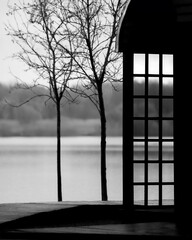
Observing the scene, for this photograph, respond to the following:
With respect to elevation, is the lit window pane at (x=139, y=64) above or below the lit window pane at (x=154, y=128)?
above

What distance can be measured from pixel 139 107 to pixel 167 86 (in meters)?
0.74

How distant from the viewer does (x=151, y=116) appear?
14930mm

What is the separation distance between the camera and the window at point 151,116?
14.8 metres

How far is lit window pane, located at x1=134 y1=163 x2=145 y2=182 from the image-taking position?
1490 cm

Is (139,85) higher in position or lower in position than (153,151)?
higher

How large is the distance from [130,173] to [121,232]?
2.67 meters

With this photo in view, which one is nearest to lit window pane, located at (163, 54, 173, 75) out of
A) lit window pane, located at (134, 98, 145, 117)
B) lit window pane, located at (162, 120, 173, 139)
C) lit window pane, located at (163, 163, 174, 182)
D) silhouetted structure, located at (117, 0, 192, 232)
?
silhouetted structure, located at (117, 0, 192, 232)

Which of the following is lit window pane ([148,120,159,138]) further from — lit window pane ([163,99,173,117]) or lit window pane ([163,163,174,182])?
lit window pane ([163,163,174,182])

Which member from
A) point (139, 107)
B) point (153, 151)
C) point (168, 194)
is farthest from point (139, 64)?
point (168, 194)

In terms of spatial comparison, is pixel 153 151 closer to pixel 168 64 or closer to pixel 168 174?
pixel 168 174

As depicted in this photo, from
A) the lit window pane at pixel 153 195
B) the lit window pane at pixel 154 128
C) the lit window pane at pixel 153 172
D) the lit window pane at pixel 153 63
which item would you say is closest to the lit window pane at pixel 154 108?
the lit window pane at pixel 154 128

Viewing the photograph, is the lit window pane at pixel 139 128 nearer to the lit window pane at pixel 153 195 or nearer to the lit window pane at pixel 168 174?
the lit window pane at pixel 168 174

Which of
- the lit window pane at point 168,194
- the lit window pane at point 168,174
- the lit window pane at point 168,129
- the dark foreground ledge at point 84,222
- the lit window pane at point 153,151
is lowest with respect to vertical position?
the dark foreground ledge at point 84,222

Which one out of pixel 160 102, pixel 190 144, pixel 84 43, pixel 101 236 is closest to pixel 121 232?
pixel 101 236
